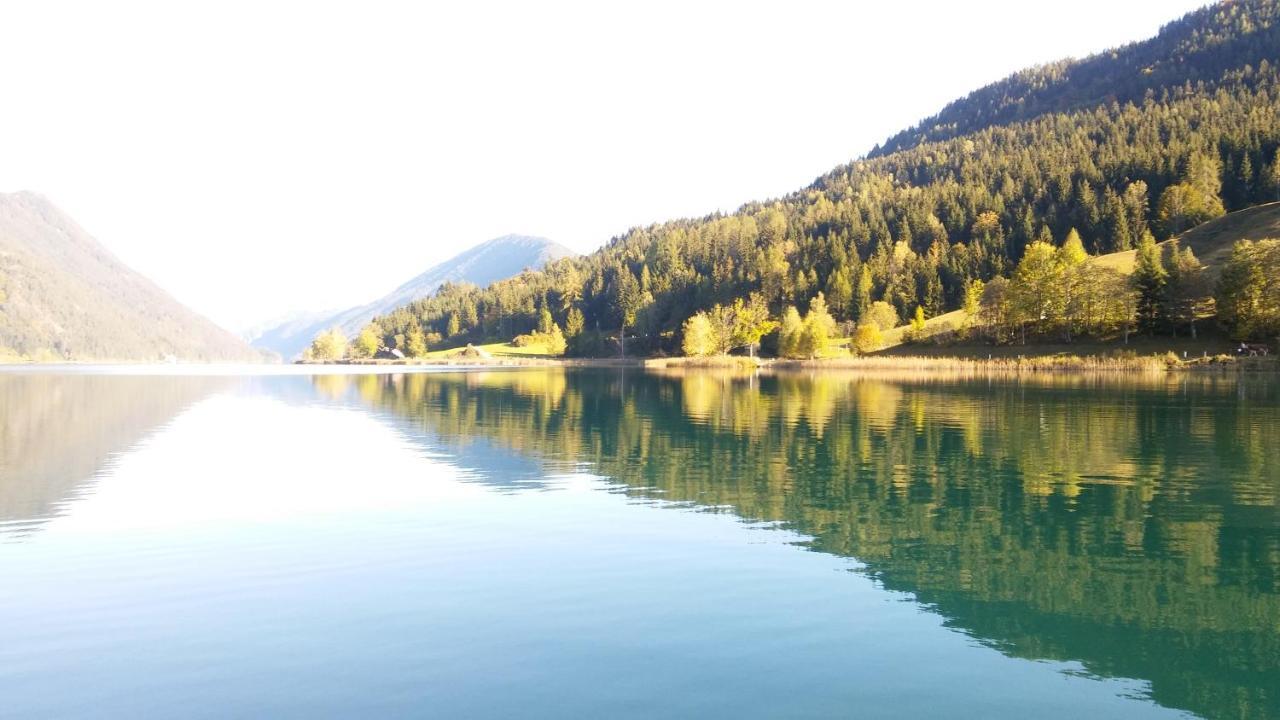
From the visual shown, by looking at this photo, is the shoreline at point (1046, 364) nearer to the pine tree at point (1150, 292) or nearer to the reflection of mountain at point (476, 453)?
the pine tree at point (1150, 292)

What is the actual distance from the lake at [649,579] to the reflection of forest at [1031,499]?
0.42ft

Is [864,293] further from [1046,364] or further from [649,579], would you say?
[649,579]

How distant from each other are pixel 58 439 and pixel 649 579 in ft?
140

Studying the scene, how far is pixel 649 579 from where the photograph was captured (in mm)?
18859

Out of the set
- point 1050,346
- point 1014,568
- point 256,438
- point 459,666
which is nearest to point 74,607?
point 459,666

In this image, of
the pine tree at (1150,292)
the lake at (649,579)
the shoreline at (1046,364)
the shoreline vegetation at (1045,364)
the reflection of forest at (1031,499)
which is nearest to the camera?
the lake at (649,579)

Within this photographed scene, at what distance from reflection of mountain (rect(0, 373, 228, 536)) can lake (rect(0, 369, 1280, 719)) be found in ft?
1.10

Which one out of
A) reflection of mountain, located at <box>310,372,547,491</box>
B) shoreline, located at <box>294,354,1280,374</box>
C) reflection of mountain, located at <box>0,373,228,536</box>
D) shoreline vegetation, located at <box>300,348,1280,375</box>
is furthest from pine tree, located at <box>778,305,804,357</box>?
reflection of mountain, located at <box>0,373,228,536</box>

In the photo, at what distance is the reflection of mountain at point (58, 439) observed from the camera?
93.7ft

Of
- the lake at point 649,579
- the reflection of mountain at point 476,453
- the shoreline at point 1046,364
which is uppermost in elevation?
the shoreline at point 1046,364

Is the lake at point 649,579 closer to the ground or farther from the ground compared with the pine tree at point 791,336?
closer to the ground

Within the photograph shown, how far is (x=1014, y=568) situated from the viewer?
63.5 ft

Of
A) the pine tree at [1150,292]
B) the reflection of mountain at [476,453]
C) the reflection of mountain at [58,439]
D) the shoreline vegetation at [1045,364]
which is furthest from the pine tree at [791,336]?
the reflection of mountain at [58,439]

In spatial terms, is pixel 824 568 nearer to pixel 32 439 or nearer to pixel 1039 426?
pixel 1039 426
